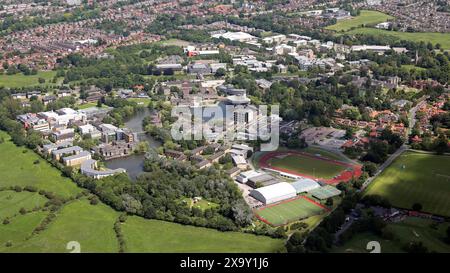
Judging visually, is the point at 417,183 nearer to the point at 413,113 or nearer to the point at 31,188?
the point at 413,113

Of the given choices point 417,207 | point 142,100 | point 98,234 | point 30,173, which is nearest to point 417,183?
point 417,207

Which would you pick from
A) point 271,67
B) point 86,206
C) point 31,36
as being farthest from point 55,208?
point 31,36

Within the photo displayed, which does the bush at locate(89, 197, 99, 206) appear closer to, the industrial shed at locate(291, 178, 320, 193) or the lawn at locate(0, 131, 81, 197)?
the lawn at locate(0, 131, 81, 197)

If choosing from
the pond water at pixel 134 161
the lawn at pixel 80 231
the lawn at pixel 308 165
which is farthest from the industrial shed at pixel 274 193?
the pond water at pixel 134 161

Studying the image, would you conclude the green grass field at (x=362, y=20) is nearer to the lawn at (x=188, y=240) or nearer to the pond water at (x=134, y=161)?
the pond water at (x=134, y=161)

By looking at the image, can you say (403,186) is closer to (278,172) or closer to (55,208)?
(278,172)

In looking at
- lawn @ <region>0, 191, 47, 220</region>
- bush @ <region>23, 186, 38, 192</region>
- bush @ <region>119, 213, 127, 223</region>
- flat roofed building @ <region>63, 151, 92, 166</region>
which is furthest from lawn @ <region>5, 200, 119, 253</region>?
flat roofed building @ <region>63, 151, 92, 166</region>
